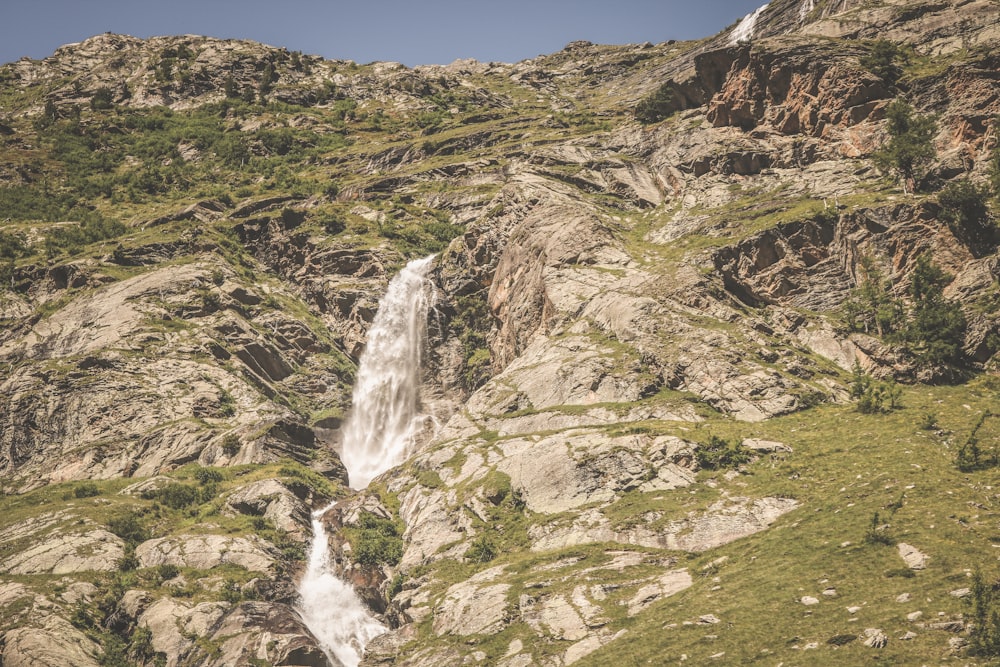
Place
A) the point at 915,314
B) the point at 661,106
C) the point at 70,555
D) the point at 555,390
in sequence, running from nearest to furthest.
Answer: the point at 70,555, the point at 915,314, the point at 555,390, the point at 661,106

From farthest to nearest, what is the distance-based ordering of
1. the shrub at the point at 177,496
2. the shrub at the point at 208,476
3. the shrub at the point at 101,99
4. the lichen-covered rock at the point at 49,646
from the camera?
the shrub at the point at 101,99 → the shrub at the point at 208,476 → the shrub at the point at 177,496 → the lichen-covered rock at the point at 49,646

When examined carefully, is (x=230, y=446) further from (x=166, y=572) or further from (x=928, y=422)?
(x=928, y=422)

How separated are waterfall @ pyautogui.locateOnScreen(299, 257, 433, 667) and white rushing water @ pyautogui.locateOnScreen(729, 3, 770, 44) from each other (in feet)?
259

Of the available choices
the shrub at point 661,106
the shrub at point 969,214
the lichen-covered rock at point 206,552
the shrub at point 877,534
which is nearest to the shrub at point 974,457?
the shrub at point 877,534

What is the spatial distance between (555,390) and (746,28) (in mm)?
103646

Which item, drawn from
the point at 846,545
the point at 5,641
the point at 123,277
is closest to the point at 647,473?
the point at 846,545

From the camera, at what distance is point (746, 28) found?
407 ft

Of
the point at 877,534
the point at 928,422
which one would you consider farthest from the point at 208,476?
the point at 928,422

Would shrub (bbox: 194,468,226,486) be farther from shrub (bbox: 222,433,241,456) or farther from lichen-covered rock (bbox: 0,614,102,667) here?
lichen-covered rock (bbox: 0,614,102,667)

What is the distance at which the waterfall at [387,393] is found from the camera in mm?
63562

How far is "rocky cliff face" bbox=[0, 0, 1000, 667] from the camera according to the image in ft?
100.0

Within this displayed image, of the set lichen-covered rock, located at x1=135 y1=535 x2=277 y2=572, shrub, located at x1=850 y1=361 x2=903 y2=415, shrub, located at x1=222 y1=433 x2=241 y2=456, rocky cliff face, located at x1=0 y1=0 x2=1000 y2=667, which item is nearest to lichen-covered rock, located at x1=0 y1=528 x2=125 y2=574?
rocky cliff face, located at x1=0 y1=0 x2=1000 y2=667

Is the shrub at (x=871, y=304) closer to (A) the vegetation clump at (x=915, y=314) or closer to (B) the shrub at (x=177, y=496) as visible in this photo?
(A) the vegetation clump at (x=915, y=314)

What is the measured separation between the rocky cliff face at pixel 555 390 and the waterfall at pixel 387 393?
1778 millimetres
